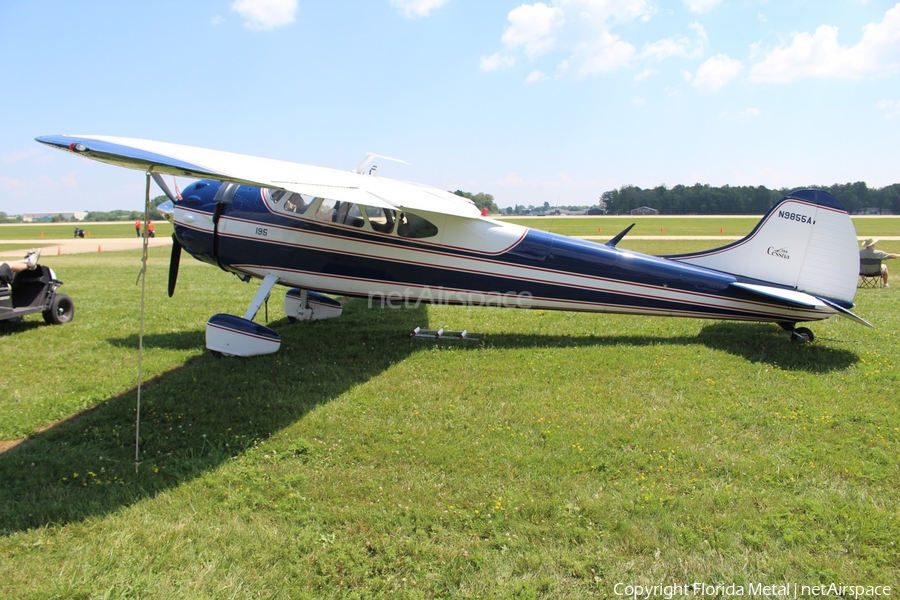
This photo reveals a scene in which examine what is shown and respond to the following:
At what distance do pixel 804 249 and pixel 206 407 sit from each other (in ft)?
24.9

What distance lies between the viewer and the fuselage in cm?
734

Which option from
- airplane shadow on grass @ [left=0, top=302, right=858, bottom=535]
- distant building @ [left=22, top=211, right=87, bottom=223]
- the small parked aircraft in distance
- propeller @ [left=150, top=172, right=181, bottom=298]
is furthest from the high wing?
distant building @ [left=22, top=211, right=87, bottom=223]

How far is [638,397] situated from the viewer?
18.1ft

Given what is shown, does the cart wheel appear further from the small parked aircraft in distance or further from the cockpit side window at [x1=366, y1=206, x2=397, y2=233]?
the cockpit side window at [x1=366, y1=206, x2=397, y2=233]

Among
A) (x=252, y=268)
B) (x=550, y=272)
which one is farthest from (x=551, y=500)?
(x=252, y=268)

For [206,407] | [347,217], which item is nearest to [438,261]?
[347,217]

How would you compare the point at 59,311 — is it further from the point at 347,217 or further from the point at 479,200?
the point at 479,200

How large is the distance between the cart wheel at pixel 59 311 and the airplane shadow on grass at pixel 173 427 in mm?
→ 1738

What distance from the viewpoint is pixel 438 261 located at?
24.5ft

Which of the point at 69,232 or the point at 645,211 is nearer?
the point at 69,232

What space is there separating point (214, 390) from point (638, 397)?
442cm

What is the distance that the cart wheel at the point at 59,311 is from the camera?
8453 millimetres

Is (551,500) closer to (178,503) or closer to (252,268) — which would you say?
(178,503)

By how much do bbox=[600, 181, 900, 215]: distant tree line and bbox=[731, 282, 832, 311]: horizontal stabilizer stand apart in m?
102
